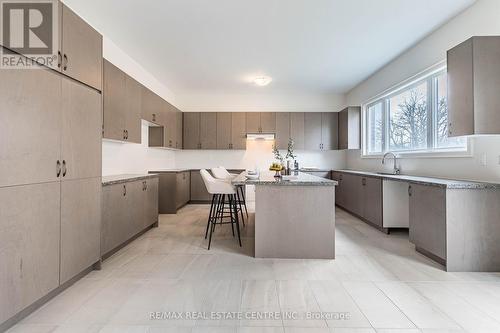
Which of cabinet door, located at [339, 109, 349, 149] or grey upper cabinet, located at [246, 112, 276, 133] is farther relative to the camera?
grey upper cabinet, located at [246, 112, 276, 133]

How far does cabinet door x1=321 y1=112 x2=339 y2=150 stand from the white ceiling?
57.6 inches

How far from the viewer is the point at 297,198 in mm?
2859

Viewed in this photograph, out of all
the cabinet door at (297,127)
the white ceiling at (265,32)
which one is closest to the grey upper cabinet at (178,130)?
the white ceiling at (265,32)

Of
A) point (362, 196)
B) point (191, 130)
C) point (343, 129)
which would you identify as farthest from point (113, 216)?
point (343, 129)

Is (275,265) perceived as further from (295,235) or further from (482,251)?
(482,251)

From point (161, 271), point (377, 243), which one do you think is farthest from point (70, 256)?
point (377, 243)

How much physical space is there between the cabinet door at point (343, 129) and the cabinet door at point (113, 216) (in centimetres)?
486

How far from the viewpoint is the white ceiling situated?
288cm

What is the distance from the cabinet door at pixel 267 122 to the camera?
21.7 feet

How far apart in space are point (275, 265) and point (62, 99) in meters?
2.44

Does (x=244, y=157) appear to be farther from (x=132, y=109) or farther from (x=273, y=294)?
(x=273, y=294)

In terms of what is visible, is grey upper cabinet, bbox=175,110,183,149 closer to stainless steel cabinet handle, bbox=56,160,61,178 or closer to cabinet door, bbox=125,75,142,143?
cabinet door, bbox=125,75,142,143

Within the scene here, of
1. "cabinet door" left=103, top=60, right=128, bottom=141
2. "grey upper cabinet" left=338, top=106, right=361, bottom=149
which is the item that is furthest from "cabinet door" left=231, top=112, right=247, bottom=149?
"cabinet door" left=103, top=60, right=128, bottom=141

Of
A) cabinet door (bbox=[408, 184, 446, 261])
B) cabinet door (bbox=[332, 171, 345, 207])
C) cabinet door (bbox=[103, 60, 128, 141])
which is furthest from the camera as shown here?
cabinet door (bbox=[332, 171, 345, 207])
